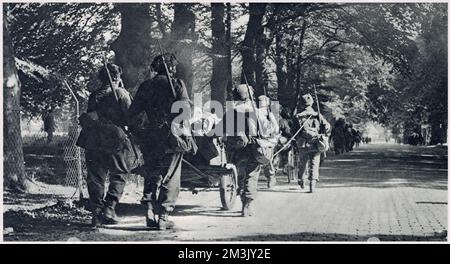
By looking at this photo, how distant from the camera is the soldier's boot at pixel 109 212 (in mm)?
8680

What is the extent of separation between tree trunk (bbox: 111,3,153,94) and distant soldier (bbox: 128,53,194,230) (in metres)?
2.45

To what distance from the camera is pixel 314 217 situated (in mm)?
9523

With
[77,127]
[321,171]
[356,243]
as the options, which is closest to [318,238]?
[356,243]

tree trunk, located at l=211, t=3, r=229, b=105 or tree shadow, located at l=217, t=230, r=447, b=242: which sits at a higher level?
tree trunk, located at l=211, t=3, r=229, b=105

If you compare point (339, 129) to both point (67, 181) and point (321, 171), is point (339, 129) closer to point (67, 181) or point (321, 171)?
point (321, 171)

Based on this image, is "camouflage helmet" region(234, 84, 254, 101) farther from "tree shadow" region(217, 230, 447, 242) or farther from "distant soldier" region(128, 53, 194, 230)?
"tree shadow" region(217, 230, 447, 242)

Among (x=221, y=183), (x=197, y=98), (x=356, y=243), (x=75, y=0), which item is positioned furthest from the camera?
(x=197, y=98)

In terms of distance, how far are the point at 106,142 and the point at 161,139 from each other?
2.48 feet

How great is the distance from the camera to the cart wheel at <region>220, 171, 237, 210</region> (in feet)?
32.7

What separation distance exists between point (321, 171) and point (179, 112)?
9877 mm

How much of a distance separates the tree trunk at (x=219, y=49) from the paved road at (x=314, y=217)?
2.44 metres

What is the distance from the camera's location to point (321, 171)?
1758 centimetres

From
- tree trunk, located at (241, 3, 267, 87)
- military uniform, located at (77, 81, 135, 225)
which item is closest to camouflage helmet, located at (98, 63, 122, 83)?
military uniform, located at (77, 81, 135, 225)

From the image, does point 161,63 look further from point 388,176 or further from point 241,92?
point 388,176
